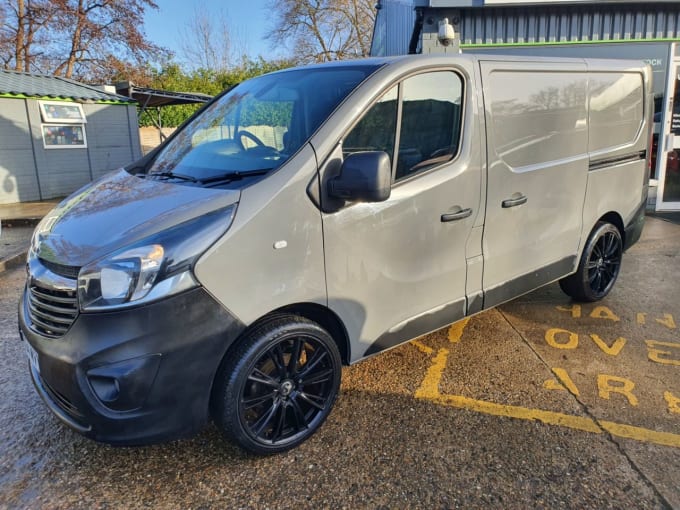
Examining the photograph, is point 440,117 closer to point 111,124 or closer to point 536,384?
point 536,384

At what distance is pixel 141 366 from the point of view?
6.99 feet

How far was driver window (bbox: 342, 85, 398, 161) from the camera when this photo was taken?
8.80 ft

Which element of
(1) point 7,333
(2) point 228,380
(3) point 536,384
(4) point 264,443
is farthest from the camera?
(1) point 7,333

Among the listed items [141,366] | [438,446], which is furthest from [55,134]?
[438,446]

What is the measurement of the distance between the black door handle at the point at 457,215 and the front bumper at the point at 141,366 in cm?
140

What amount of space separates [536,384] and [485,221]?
1094mm

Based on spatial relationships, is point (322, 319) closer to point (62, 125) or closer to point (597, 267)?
point (597, 267)

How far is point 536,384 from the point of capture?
3.29m

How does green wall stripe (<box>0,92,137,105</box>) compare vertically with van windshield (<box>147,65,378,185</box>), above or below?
above

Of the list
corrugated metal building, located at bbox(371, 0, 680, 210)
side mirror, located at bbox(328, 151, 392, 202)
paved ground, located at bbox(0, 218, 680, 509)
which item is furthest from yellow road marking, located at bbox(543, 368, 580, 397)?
corrugated metal building, located at bbox(371, 0, 680, 210)

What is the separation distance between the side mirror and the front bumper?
0.81 metres

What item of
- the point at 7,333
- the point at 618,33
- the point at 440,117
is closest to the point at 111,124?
the point at 7,333

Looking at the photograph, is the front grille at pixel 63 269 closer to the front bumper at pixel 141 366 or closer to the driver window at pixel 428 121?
the front bumper at pixel 141 366

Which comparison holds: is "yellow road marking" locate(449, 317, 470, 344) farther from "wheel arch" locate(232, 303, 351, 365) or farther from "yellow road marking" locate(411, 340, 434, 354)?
"wheel arch" locate(232, 303, 351, 365)
